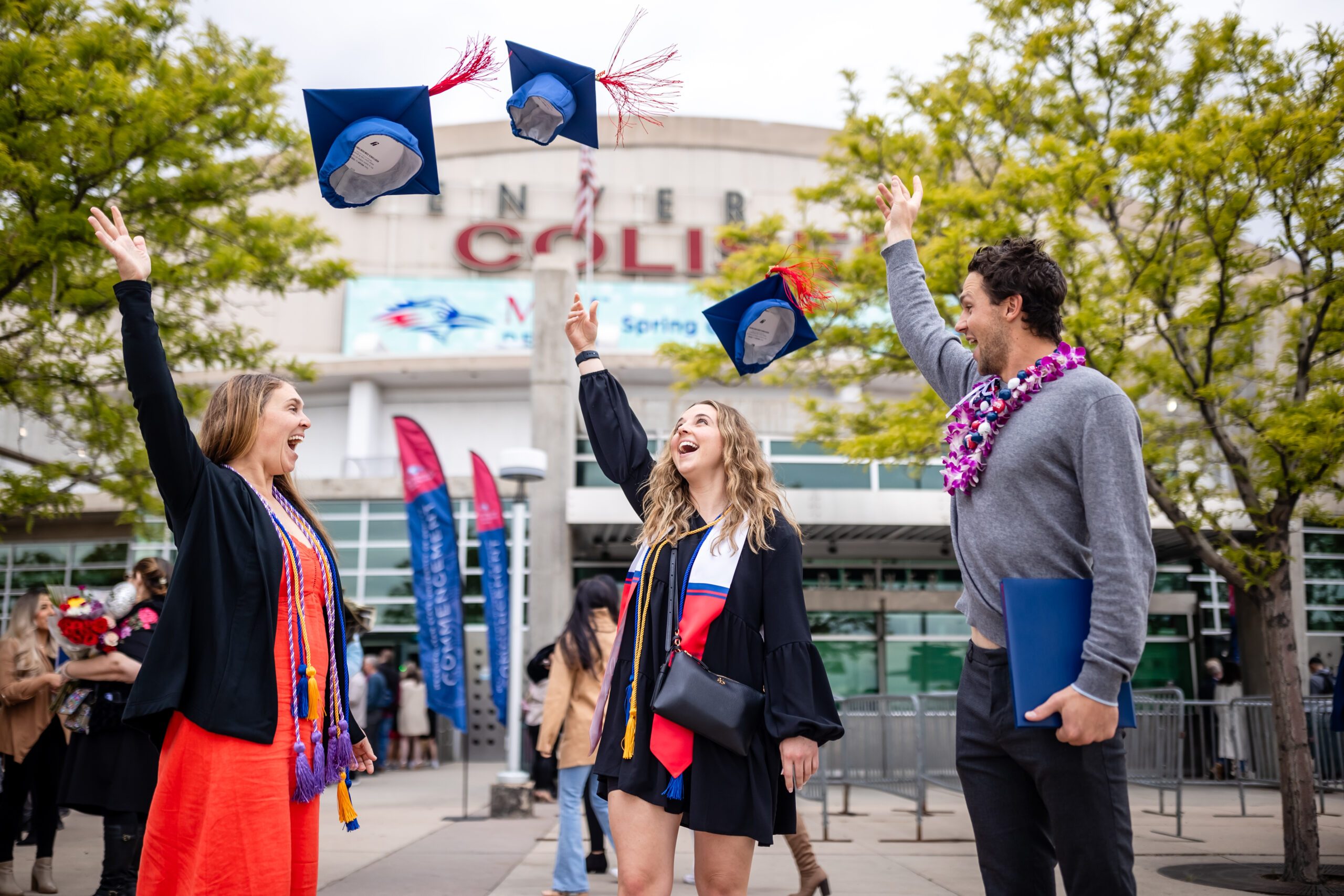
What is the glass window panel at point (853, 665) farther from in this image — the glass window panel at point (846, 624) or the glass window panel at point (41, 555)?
the glass window panel at point (41, 555)

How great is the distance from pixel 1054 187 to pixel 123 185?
8089 millimetres

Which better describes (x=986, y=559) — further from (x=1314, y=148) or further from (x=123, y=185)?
(x=123, y=185)

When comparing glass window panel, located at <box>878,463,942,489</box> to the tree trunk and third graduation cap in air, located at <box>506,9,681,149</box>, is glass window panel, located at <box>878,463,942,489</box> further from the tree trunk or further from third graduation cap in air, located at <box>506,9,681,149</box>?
third graduation cap in air, located at <box>506,9,681,149</box>

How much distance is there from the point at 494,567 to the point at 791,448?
830 centimetres

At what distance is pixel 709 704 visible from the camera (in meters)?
3.13

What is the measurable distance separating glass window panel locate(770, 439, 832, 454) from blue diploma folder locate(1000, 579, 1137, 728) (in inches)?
636

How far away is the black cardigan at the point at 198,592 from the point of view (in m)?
2.64

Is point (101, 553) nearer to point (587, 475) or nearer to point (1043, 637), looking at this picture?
point (587, 475)

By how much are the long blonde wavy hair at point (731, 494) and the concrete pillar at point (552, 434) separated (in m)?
12.5

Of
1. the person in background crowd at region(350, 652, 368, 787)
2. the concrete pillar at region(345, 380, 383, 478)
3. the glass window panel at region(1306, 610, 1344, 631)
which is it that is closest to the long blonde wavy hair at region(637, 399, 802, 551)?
the person in background crowd at region(350, 652, 368, 787)

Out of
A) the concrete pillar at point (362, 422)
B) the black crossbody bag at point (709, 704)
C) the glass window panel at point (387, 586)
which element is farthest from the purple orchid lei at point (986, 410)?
the concrete pillar at point (362, 422)

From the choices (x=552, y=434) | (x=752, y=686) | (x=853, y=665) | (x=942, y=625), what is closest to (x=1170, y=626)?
(x=942, y=625)

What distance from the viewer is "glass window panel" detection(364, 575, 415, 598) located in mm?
22531

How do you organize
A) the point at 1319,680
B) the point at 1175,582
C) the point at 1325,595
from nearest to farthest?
the point at 1319,680
the point at 1175,582
the point at 1325,595
